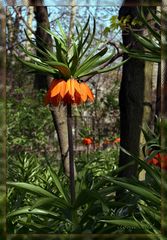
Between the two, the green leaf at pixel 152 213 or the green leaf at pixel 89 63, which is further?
the green leaf at pixel 89 63

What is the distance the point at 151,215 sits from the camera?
3.10ft

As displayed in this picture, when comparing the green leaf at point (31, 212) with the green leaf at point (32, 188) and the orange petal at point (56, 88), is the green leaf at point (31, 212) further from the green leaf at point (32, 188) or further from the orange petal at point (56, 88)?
the orange petal at point (56, 88)

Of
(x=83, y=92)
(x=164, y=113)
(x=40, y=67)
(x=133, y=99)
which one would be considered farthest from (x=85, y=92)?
(x=133, y=99)

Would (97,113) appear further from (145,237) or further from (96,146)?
(145,237)

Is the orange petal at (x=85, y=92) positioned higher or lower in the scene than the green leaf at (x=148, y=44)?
lower

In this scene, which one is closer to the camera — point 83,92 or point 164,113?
point 164,113

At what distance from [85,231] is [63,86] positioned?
344mm

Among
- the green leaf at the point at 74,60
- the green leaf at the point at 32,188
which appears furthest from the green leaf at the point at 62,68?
the green leaf at the point at 32,188

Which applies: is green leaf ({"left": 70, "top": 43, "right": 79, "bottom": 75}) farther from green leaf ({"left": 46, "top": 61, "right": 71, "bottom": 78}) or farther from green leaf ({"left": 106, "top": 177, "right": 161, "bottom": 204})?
green leaf ({"left": 106, "top": 177, "right": 161, "bottom": 204})

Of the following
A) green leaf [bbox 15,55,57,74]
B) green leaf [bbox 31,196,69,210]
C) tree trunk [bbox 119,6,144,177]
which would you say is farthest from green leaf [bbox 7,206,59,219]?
tree trunk [bbox 119,6,144,177]

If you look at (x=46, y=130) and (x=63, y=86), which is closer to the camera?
(x=63, y=86)

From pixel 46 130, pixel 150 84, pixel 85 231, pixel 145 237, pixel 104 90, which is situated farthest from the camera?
pixel 104 90

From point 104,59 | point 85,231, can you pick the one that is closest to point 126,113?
point 104,59

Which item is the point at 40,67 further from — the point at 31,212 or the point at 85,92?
the point at 31,212
